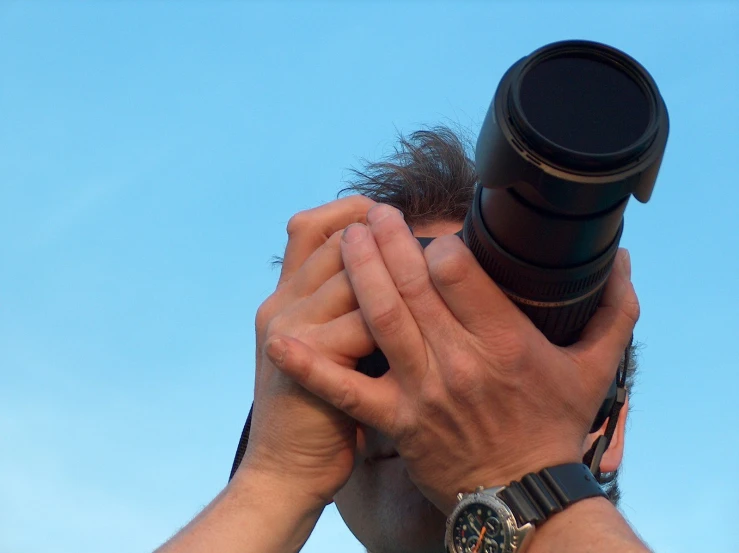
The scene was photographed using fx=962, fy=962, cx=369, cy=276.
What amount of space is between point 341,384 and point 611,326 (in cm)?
48

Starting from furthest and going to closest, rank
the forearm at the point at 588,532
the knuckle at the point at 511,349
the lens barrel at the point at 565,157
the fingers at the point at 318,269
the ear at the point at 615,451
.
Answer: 1. the ear at the point at 615,451
2. the fingers at the point at 318,269
3. the knuckle at the point at 511,349
4. the forearm at the point at 588,532
5. the lens barrel at the point at 565,157

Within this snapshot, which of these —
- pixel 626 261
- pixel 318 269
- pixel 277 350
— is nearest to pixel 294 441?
pixel 277 350

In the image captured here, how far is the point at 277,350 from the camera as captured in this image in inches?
64.6

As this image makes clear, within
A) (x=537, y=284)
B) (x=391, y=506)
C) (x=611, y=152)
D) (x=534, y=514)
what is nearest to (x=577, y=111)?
(x=611, y=152)

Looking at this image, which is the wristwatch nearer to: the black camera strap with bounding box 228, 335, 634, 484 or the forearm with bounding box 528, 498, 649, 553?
the forearm with bounding box 528, 498, 649, 553

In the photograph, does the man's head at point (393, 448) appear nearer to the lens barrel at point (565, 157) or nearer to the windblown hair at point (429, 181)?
the windblown hair at point (429, 181)

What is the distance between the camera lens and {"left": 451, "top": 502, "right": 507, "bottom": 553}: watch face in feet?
5.02

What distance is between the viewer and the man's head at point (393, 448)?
1.97 metres

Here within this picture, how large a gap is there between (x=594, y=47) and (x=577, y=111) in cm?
12

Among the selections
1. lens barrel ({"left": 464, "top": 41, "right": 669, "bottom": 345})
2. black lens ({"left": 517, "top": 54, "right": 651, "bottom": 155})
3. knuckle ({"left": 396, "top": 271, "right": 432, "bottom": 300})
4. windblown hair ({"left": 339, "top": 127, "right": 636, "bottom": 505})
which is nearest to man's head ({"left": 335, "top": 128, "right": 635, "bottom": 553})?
windblown hair ({"left": 339, "top": 127, "right": 636, "bottom": 505})

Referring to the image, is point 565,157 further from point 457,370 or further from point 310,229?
point 310,229

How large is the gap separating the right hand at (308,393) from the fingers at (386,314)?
0.22 ft

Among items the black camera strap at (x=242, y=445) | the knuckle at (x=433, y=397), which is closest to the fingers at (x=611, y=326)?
the knuckle at (x=433, y=397)

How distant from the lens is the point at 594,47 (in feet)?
4.58
